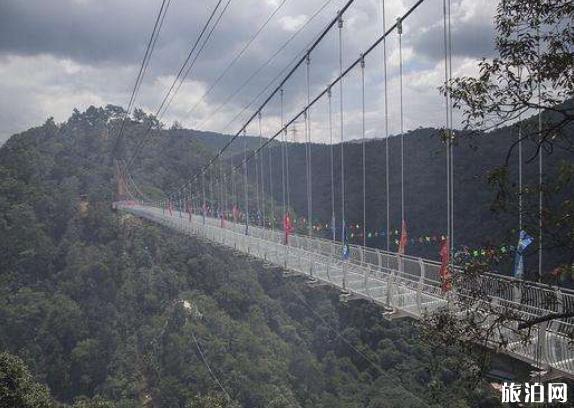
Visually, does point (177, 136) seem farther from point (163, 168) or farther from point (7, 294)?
point (7, 294)

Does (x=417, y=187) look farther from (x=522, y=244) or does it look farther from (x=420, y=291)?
(x=522, y=244)

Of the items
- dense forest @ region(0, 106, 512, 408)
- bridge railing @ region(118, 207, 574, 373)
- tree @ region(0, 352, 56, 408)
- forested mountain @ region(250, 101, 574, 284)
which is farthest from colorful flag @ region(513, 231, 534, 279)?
dense forest @ region(0, 106, 512, 408)

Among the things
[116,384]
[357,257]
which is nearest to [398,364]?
[116,384]

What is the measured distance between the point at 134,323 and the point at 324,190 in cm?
2604

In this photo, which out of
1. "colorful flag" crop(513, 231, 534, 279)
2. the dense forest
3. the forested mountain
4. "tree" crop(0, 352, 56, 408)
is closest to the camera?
"colorful flag" crop(513, 231, 534, 279)

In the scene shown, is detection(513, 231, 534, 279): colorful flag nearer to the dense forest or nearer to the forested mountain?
the forested mountain

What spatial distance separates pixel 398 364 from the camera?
89.6 feet

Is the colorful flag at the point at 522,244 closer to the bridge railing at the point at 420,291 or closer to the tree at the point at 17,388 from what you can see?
the bridge railing at the point at 420,291

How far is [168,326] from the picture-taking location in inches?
1225

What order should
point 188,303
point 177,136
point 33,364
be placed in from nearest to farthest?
point 33,364 < point 188,303 < point 177,136

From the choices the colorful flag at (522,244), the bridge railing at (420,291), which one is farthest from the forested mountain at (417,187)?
the colorful flag at (522,244)

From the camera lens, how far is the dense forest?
25484mm

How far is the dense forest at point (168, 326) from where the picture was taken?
25.5 meters

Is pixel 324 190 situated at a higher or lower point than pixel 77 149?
lower
